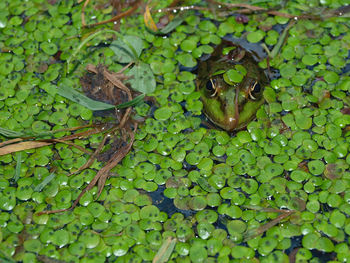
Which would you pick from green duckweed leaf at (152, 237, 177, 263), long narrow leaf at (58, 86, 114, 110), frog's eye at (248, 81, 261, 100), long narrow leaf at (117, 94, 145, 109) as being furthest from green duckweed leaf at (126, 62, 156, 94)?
green duckweed leaf at (152, 237, 177, 263)

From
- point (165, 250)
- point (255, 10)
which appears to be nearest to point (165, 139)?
point (165, 250)

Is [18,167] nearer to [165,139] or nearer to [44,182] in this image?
[44,182]

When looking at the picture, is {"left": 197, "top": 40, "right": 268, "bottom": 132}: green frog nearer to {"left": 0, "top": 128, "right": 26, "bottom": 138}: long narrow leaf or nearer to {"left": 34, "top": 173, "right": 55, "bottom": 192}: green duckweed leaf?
{"left": 34, "top": 173, "right": 55, "bottom": 192}: green duckweed leaf

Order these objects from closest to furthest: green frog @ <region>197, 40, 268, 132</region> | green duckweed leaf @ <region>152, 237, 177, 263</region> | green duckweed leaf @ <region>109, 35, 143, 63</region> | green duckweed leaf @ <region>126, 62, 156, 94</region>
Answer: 1. green duckweed leaf @ <region>152, 237, 177, 263</region>
2. green frog @ <region>197, 40, 268, 132</region>
3. green duckweed leaf @ <region>126, 62, 156, 94</region>
4. green duckweed leaf @ <region>109, 35, 143, 63</region>

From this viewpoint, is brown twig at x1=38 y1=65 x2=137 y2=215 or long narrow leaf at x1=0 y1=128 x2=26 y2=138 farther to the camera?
long narrow leaf at x1=0 y1=128 x2=26 y2=138

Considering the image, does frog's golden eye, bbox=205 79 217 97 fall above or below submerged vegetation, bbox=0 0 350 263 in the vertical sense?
above

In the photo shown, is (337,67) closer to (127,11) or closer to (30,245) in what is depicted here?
(127,11)

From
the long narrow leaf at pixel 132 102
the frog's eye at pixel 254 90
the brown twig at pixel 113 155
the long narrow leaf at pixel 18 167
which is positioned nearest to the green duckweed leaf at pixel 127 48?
the brown twig at pixel 113 155
